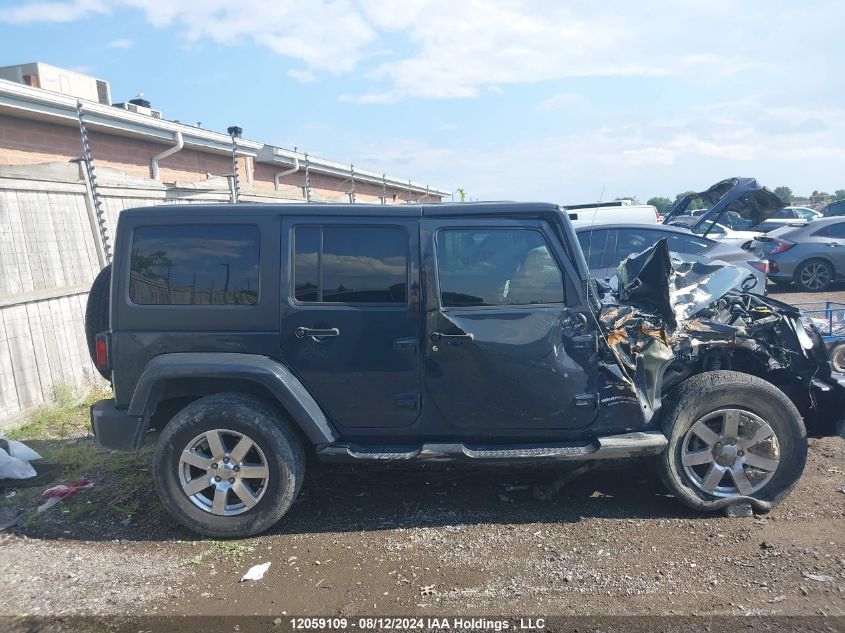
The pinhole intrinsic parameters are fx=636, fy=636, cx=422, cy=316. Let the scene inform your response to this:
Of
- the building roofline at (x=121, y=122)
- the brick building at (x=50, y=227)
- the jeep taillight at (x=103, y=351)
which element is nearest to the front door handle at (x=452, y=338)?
the jeep taillight at (x=103, y=351)

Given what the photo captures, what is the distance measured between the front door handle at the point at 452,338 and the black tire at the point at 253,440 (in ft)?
3.60

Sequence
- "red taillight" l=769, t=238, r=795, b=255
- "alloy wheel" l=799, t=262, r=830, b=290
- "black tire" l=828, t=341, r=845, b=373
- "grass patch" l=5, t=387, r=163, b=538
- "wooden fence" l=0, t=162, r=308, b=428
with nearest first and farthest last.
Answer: "grass patch" l=5, t=387, r=163, b=538, "black tire" l=828, t=341, r=845, b=373, "wooden fence" l=0, t=162, r=308, b=428, "alloy wheel" l=799, t=262, r=830, b=290, "red taillight" l=769, t=238, r=795, b=255

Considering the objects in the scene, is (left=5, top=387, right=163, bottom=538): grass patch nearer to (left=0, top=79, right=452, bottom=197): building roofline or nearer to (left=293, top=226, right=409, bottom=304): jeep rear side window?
(left=293, top=226, right=409, bottom=304): jeep rear side window

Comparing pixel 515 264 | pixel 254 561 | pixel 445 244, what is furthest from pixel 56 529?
pixel 515 264

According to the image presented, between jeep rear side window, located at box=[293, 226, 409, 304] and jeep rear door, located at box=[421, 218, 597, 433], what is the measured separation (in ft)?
0.63

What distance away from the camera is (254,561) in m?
3.75

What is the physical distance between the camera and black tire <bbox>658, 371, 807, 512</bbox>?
4004 mm

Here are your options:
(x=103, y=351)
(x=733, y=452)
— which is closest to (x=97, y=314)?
(x=103, y=351)

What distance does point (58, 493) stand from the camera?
15.4 feet

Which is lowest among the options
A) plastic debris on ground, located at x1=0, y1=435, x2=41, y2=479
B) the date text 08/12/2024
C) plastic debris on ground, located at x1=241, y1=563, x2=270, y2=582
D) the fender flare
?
plastic debris on ground, located at x1=0, y1=435, x2=41, y2=479

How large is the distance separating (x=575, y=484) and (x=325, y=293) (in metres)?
2.27

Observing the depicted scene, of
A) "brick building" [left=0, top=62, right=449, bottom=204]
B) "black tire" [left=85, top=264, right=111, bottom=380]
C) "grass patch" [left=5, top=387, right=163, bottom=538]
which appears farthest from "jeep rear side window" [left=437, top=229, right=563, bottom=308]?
"brick building" [left=0, top=62, right=449, bottom=204]

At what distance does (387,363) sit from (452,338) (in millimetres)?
436

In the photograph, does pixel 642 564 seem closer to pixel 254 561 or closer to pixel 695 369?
pixel 695 369
